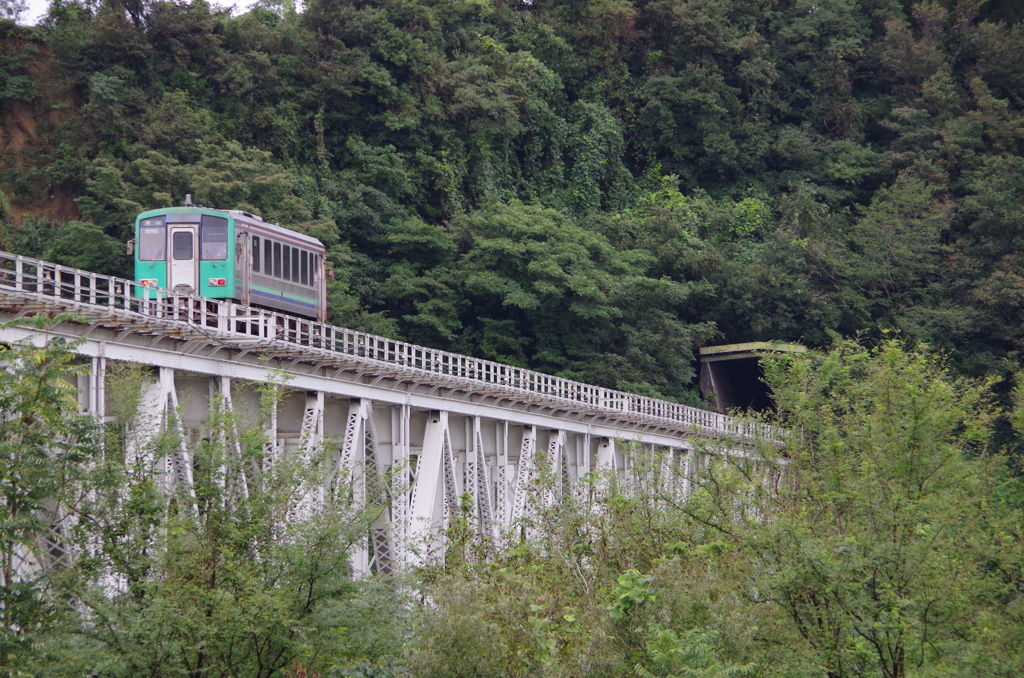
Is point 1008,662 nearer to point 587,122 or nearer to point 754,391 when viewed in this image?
point 754,391

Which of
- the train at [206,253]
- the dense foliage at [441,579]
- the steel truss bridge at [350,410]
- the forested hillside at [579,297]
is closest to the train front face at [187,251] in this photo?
the train at [206,253]

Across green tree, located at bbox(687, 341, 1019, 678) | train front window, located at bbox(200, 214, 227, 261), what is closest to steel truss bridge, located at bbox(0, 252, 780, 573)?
train front window, located at bbox(200, 214, 227, 261)

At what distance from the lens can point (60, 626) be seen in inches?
607

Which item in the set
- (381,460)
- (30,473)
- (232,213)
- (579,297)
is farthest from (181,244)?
(579,297)

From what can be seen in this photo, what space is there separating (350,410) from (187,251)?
6642mm

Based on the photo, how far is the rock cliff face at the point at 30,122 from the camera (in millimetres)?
52438

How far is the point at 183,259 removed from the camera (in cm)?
3366

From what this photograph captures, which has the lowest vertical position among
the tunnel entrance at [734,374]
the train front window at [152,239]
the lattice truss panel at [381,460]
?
the lattice truss panel at [381,460]

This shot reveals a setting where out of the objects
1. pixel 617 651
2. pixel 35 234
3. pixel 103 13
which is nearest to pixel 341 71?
pixel 103 13

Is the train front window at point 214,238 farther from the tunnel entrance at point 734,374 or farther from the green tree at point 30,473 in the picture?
the tunnel entrance at point 734,374

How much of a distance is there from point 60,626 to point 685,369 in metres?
47.4

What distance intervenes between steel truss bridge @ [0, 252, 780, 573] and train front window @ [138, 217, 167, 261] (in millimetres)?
1024

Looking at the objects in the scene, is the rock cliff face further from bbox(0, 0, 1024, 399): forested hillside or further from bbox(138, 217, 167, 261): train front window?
bbox(138, 217, 167, 261): train front window

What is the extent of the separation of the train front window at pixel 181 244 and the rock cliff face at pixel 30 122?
20274 millimetres
